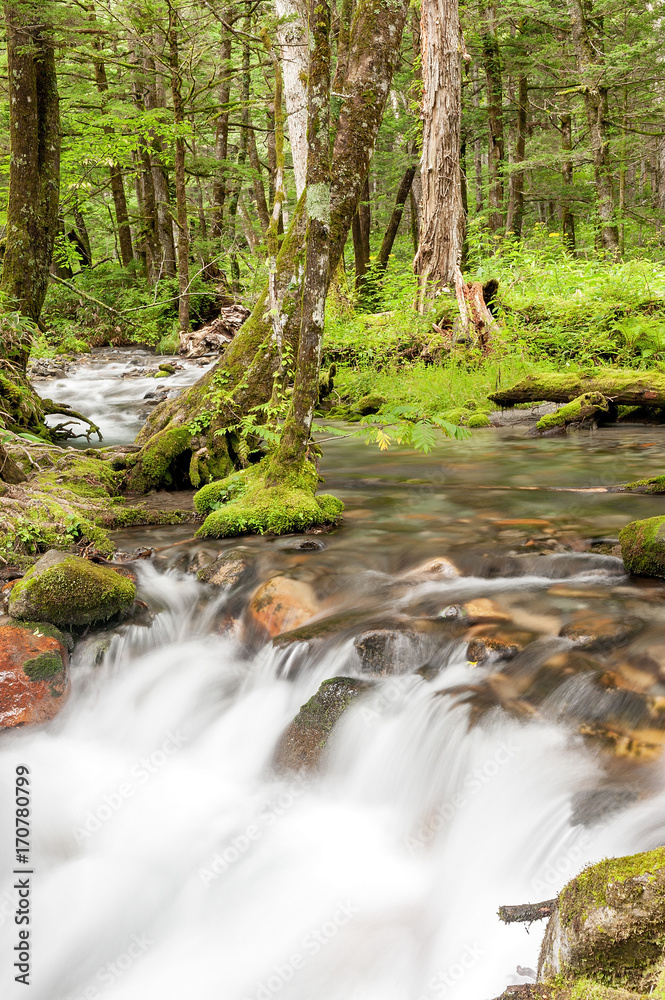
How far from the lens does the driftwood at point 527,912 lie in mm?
2291

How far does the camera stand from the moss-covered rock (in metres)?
4.42

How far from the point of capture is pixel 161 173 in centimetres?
2000

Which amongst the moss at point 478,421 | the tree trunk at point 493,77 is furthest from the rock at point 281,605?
the tree trunk at point 493,77

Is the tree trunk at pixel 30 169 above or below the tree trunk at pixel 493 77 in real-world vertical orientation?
below

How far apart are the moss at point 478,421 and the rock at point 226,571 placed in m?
5.93

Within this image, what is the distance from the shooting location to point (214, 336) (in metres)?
16.9

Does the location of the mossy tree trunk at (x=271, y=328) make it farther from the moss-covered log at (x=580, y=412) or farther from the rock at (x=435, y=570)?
the moss-covered log at (x=580, y=412)

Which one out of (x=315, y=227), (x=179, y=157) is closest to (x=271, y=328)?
(x=315, y=227)

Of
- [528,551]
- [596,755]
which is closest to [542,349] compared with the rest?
[528,551]

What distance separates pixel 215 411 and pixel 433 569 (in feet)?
9.59

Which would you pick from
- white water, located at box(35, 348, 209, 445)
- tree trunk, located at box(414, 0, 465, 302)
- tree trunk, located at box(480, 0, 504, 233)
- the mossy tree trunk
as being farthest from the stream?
tree trunk, located at box(480, 0, 504, 233)

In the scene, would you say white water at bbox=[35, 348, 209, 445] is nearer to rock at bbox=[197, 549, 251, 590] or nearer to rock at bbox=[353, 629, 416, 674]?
rock at bbox=[197, 549, 251, 590]

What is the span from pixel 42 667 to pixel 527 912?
293cm

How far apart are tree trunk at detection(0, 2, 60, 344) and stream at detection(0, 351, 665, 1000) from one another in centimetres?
460
